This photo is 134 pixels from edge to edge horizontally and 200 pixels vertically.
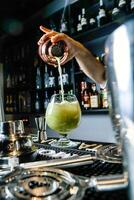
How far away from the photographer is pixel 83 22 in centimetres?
288

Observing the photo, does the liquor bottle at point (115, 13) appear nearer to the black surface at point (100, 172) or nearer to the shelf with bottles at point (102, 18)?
the shelf with bottles at point (102, 18)

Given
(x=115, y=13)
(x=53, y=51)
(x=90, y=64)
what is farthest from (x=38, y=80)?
(x=53, y=51)

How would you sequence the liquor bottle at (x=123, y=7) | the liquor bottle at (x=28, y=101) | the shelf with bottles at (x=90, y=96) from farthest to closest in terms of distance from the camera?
the liquor bottle at (x=28, y=101) → the shelf with bottles at (x=90, y=96) → the liquor bottle at (x=123, y=7)

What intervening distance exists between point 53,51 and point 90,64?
39 centimetres

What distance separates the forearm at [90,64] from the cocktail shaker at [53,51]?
8.8 inches

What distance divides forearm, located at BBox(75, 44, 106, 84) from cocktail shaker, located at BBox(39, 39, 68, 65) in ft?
0.73

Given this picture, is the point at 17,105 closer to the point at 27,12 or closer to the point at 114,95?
the point at 27,12

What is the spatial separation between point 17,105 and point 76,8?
1796 millimetres

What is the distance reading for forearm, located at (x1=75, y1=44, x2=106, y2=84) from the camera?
1273 millimetres

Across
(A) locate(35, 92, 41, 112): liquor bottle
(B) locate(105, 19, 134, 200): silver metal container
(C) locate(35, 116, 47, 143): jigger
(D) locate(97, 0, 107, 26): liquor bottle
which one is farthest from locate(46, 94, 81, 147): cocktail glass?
(A) locate(35, 92, 41, 112): liquor bottle

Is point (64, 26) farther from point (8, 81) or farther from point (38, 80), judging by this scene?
point (8, 81)

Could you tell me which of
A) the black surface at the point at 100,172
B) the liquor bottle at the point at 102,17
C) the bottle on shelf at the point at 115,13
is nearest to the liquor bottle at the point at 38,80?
the liquor bottle at the point at 102,17

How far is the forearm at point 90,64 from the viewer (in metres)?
1.27

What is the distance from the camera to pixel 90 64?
1318 mm
